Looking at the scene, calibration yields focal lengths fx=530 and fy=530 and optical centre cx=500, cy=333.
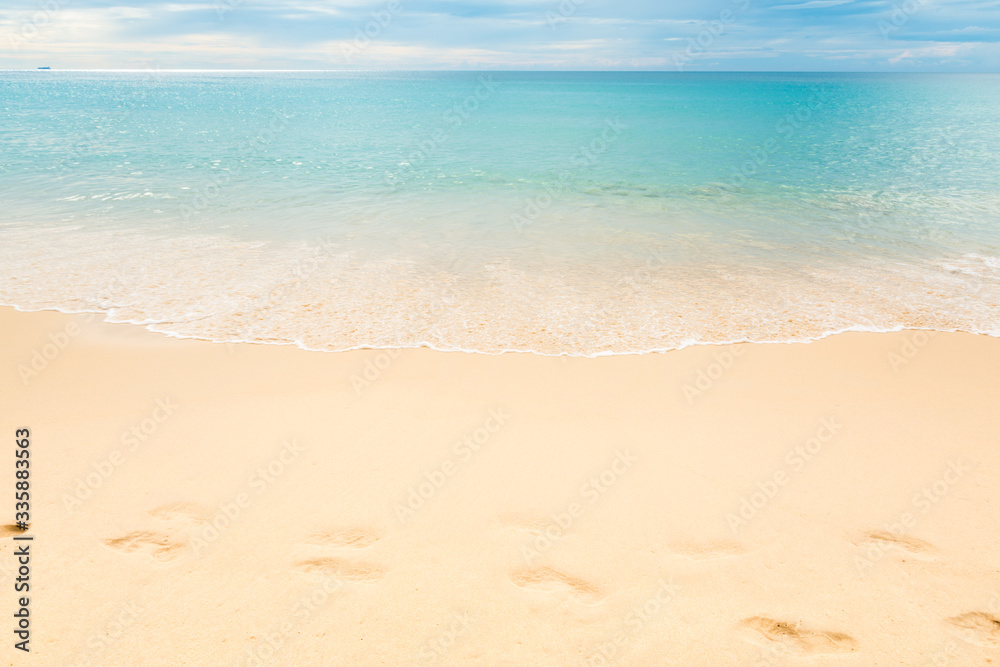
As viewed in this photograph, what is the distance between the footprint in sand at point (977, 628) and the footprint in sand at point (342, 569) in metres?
3.50

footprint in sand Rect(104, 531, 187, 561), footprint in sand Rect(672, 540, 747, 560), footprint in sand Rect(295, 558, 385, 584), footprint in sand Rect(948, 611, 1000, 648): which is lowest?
footprint in sand Rect(948, 611, 1000, 648)

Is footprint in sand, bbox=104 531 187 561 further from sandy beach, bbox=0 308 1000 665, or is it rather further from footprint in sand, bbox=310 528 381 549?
footprint in sand, bbox=310 528 381 549

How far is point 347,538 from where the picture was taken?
378 cm

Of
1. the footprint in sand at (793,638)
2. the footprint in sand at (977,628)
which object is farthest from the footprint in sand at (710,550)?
the footprint in sand at (977,628)

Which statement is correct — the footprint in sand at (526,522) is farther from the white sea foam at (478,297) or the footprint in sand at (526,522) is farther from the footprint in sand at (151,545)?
the white sea foam at (478,297)

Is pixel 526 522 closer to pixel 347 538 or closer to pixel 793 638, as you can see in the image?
pixel 347 538

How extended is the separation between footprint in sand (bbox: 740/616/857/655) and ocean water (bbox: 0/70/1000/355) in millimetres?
3798

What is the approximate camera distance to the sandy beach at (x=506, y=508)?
3.10m

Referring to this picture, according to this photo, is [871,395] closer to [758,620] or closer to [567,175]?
[758,620]

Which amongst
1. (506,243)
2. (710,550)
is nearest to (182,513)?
(710,550)

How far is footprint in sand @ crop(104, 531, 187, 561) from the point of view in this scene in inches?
142

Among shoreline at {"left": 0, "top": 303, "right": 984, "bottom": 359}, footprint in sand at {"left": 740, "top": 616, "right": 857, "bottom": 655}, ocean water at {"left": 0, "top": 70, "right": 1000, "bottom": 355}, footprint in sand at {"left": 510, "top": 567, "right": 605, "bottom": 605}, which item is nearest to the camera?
footprint in sand at {"left": 740, "top": 616, "right": 857, "bottom": 655}

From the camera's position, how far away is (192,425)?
16.7 ft

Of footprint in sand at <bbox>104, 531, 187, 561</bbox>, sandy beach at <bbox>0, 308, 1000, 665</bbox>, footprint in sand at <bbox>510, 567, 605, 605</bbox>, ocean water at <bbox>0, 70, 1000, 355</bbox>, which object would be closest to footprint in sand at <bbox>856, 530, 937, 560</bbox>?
sandy beach at <bbox>0, 308, 1000, 665</bbox>
